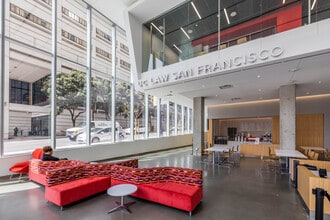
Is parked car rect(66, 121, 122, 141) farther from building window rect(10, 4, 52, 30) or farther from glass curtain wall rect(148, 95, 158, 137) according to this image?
building window rect(10, 4, 52, 30)

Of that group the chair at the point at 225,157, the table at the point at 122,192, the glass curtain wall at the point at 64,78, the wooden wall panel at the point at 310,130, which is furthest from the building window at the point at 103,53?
the wooden wall panel at the point at 310,130

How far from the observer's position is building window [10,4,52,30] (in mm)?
5514

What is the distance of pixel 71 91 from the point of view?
7.05 metres

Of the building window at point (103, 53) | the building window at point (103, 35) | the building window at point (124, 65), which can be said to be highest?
the building window at point (103, 35)

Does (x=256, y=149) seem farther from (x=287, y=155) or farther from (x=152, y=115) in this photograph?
(x=152, y=115)

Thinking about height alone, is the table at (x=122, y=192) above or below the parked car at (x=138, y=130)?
below

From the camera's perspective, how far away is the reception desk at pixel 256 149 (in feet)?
30.3

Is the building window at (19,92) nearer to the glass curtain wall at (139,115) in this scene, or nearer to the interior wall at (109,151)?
the interior wall at (109,151)

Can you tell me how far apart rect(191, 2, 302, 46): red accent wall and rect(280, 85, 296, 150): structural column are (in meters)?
3.16

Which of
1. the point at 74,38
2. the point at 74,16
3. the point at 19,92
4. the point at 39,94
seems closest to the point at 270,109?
the point at 74,38

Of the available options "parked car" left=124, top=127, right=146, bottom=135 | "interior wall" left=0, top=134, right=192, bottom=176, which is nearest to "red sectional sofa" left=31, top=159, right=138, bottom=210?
"interior wall" left=0, top=134, right=192, bottom=176

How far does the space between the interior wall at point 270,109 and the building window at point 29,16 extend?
1089 cm

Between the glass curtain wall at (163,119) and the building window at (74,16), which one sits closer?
the building window at (74,16)

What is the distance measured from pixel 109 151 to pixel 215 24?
755cm
